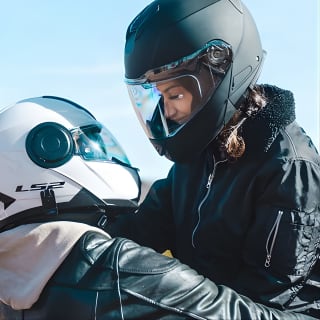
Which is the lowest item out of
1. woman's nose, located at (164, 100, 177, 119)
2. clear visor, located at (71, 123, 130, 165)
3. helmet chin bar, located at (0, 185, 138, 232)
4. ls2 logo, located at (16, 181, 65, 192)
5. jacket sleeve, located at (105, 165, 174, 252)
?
jacket sleeve, located at (105, 165, 174, 252)

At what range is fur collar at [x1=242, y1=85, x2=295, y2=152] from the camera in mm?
2236

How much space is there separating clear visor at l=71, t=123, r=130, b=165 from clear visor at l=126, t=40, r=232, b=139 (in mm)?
368

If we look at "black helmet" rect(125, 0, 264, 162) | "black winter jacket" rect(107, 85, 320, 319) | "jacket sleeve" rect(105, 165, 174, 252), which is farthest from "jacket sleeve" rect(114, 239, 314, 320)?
"jacket sleeve" rect(105, 165, 174, 252)

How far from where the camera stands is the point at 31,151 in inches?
71.1

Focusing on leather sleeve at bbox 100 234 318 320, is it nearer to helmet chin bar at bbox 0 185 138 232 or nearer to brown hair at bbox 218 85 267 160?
helmet chin bar at bbox 0 185 138 232

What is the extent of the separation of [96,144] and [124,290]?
1.74 feet

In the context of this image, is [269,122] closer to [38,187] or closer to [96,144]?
[96,144]

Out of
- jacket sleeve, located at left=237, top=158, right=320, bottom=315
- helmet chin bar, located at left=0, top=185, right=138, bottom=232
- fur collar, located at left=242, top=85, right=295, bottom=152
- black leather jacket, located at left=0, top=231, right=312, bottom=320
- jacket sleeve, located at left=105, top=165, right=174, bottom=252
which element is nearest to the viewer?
black leather jacket, located at left=0, top=231, right=312, bottom=320

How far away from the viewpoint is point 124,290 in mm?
1603

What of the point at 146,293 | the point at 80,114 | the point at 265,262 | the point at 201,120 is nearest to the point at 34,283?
the point at 146,293

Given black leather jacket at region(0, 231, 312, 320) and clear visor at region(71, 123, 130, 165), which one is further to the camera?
clear visor at region(71, 123, 130, 165)

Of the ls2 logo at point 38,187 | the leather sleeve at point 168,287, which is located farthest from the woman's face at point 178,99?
the leather sleeve at point 168,287

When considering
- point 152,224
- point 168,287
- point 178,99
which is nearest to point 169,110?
point 178,99

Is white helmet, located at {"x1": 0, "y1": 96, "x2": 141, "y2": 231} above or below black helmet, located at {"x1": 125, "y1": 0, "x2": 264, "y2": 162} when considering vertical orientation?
below
